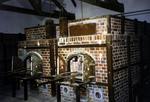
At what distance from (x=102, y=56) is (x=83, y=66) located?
455 millimetres

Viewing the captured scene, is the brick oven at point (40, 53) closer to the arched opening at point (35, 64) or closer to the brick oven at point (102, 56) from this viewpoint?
the arched opening at point (35, 64)

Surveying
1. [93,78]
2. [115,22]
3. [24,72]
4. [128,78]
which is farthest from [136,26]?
[24,72]

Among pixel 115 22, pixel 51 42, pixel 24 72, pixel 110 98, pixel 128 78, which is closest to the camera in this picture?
pixel 110 98

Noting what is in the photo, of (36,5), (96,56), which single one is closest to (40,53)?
(96,56)

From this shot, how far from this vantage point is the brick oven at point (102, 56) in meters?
4.33

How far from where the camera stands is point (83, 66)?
4453 millimetres

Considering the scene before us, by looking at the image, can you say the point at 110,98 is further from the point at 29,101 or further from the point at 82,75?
the point at 29,101

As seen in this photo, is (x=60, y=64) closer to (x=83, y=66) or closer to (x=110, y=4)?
(x=83, y=66)

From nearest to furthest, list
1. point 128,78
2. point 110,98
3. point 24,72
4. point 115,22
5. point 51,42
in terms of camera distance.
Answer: point 110,98
point 115,22
point 128,78
point 51,42
point 24,72

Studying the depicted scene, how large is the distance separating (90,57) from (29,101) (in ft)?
6.25

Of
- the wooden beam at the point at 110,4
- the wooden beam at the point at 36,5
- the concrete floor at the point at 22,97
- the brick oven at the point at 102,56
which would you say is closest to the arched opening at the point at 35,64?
the concrete floor at the point at 22,97

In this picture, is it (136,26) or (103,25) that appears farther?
(136,26)

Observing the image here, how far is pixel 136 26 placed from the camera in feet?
17.8

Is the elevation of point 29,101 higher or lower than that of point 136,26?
lower
